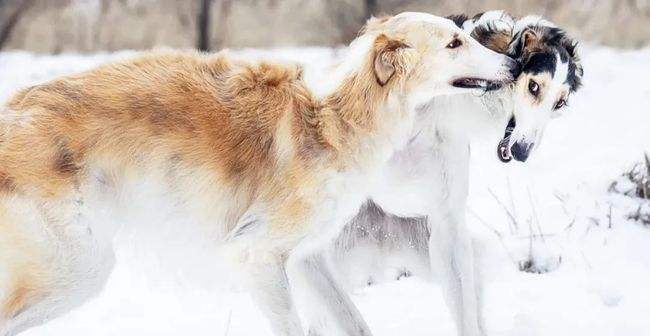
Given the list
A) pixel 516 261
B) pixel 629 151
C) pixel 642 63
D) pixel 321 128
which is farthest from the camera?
pixel 642 63

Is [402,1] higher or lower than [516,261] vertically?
higher

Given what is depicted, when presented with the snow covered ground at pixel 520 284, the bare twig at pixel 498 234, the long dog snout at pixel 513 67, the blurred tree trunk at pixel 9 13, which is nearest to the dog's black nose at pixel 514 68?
the long dog snout at pixel 513 67

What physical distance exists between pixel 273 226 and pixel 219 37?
8137mm

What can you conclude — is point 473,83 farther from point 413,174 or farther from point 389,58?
point 413,174

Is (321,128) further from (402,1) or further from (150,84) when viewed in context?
(402,1)

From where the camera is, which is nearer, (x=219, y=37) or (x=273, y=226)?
(x=273, y=226)

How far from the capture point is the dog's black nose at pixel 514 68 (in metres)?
4.25

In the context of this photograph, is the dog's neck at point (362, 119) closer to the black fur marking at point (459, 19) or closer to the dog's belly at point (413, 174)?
the dog's belly at point (413, 174)

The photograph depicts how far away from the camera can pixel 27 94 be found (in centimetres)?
421

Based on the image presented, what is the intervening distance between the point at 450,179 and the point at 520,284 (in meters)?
1.36

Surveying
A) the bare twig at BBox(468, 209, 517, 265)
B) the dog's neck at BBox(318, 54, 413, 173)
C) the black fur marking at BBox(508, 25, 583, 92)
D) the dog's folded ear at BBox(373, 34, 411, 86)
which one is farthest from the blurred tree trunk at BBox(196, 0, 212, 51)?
the dog's folded ear at BBox(373, 34, 411, 86)

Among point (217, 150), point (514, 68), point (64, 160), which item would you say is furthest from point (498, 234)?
point (64, 160)

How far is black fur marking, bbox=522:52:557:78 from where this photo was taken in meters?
4.73

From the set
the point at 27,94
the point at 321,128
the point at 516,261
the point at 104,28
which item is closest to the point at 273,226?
the point at 321,128
